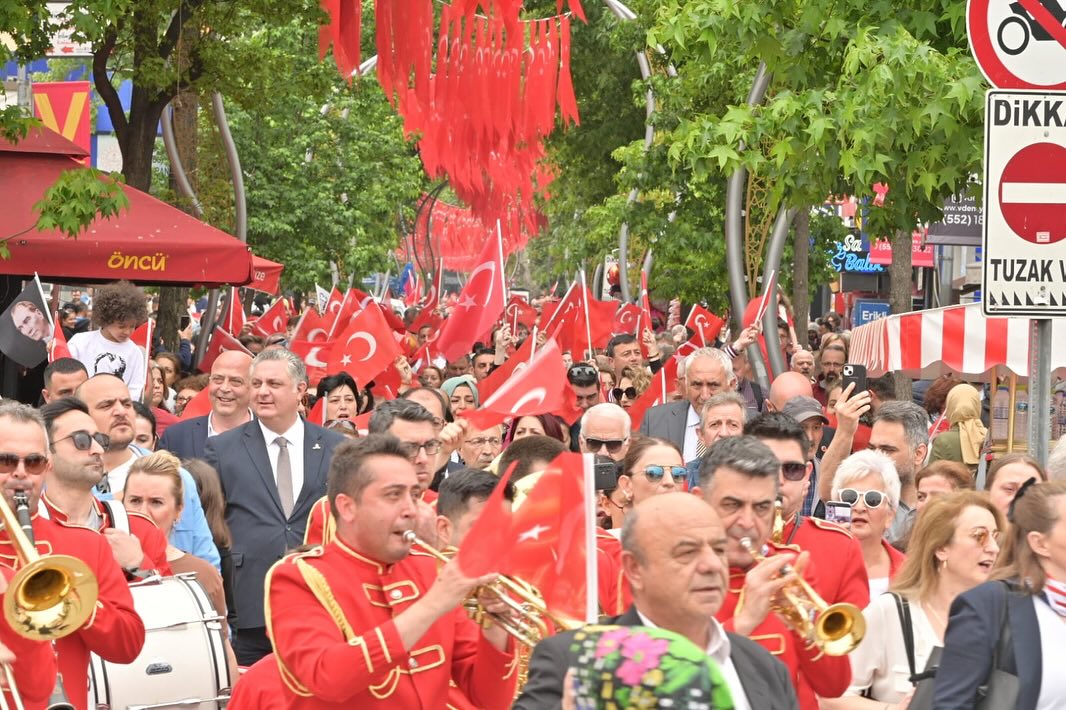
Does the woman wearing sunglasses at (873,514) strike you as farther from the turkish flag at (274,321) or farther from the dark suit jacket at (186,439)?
the turkish flag at (274,321)

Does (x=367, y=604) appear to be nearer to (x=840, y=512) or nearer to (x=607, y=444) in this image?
(x=840, y=512)

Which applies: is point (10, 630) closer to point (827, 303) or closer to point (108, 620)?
point (108, 620)

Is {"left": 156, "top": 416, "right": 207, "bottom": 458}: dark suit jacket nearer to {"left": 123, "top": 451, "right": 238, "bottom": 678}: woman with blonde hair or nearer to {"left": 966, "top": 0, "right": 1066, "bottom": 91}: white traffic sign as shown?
{"left": 123, "top": 451, "right": 238, "bottom": 678}: woman with blonde hair

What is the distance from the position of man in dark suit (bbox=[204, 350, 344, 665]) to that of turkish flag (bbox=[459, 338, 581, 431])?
0.79 meters

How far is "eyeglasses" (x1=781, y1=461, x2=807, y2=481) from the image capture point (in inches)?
271

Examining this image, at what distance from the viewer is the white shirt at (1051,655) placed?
16.9 ft

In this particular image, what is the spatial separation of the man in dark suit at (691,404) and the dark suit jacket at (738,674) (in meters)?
6.13

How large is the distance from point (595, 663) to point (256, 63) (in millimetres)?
16747

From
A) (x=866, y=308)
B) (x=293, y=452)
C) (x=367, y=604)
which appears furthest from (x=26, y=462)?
(x=866, y=308)

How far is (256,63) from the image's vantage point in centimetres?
1928

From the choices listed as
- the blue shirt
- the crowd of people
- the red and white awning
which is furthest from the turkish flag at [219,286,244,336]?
the blue shirt

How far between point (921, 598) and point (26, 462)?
3.01 metres

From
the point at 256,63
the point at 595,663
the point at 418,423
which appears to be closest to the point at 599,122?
the point at 256,63

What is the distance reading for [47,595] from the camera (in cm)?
567
